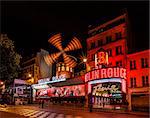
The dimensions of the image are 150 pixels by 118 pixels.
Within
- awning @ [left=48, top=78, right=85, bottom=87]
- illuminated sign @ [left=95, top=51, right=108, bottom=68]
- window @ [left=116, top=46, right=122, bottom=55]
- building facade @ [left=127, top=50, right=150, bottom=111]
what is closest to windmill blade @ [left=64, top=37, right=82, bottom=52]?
awning @ [left=48, top=78, right=85, bottom=87]

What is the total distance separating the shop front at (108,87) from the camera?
35062 millimetres

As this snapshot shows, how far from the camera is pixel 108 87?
128 ft

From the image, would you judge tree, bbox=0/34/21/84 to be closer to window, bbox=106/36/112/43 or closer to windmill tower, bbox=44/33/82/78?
window, bbox=106/36/112/43

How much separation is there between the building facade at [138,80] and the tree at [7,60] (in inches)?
591

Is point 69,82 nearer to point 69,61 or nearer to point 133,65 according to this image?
point 69,61

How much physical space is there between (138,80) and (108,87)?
224 inches

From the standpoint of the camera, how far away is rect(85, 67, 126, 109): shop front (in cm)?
3506

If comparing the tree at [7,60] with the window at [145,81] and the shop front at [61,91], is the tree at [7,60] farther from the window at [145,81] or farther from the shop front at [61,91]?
the window at [145,81]

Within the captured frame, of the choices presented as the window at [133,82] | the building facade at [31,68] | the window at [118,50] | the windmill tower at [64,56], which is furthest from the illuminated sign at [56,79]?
the building facade at [31,68]

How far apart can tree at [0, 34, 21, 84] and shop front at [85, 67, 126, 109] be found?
11.4m

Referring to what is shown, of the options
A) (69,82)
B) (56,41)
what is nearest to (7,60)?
(69,82)

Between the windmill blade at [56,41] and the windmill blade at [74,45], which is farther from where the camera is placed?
the windmill blade at [56,41]

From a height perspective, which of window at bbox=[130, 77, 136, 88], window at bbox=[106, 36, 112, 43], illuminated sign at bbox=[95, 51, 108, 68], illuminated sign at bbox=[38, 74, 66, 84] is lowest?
window at bbox=[130, 77, 136, 88]

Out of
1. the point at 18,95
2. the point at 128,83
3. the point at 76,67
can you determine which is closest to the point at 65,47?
the point at 76,67
